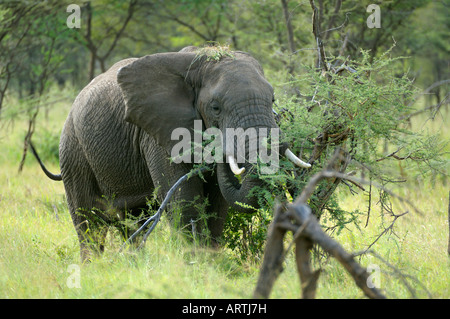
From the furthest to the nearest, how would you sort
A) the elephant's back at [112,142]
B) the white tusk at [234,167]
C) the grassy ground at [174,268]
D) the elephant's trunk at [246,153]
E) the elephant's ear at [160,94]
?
the elephant's back at [112,142] → the elephant's ear at [160,94] → the elephant's trunk at [246,153] → the white tusk at [234,167] → the grassy ground at [174,268]

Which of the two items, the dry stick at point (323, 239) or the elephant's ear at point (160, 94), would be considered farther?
the elephant's ear at point (160, 94)

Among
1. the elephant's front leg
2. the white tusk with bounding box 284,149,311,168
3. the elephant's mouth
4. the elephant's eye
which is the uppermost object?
the elephant's eye

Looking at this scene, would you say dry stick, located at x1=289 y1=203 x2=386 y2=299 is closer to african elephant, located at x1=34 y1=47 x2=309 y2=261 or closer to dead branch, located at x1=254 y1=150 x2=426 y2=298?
dead branch, located at x1=254 y1=150 x2=426 y2=298

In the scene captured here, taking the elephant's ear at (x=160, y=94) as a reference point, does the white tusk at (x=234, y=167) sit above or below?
below

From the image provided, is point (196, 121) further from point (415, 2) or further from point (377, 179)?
point (415, 2)

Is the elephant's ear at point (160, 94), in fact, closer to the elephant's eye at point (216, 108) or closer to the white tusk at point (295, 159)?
the elephant's eye at point (216, 108)

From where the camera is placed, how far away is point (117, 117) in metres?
5.35

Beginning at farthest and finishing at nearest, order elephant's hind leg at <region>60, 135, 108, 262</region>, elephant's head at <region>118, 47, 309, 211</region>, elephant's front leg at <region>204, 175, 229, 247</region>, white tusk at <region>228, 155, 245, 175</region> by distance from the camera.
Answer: elephant's hind leg at <region>60, 135, 108, 262</region>
elephant's front leg at <region>204, 175, 229, 247</region>
elephant's head at <region>118, 47, 309, 211</region>
white tusk at <region>228, 155, 245, 175</region>

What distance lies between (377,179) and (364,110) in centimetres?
62

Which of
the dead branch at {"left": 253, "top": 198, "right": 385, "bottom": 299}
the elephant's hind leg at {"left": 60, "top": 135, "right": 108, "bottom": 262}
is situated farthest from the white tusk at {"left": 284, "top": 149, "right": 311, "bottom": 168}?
the elephant's hind leg at {"left": 60, "top": 135, "right": 108, "bottom": 262}

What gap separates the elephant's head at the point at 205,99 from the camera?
433 centimetres

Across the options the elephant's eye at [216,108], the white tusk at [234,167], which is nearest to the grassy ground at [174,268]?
the white tusk at [234,167]

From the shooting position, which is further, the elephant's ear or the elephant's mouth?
the elephant's ear

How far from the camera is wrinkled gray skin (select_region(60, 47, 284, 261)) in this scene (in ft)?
14.6
